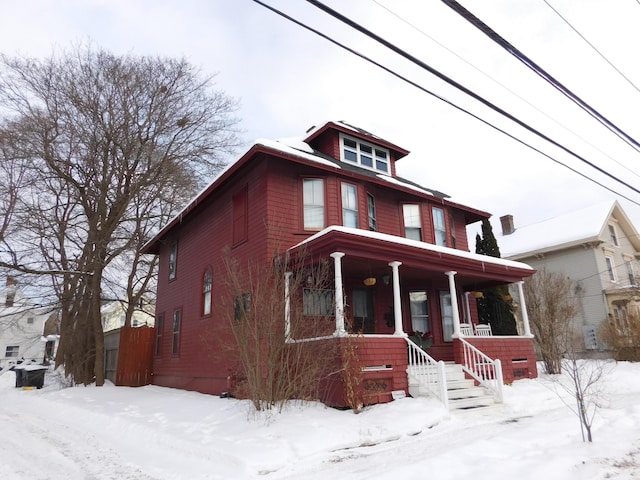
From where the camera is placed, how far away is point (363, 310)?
12117 mm

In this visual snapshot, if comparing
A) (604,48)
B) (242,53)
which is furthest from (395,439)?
(242,53)

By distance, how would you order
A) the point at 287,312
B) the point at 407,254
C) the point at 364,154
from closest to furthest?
1. the point at 287,312
2. the point at 407,254
3. the point at 364,154

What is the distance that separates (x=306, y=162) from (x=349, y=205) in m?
1.82

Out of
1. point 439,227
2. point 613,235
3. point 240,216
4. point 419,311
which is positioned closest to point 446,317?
point 419,311

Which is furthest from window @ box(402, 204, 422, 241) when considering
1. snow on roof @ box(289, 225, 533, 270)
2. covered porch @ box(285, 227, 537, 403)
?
snow on roof @ box(289, 225, 533, 270)

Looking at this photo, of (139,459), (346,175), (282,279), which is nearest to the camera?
(139,459)

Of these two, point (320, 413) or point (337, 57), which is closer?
point (337, 57)

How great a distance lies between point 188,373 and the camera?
45.2 feet

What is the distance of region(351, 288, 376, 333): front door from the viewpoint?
1195cm

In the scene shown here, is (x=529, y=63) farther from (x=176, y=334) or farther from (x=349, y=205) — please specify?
(x=176, y=334)

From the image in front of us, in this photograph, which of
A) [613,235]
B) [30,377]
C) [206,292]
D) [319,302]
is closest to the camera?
[319,302]

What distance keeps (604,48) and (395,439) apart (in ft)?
21.3

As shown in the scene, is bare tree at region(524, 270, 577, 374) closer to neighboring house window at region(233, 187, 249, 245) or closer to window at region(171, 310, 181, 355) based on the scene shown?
neighboring house window at region(233, 187, 249, 245)

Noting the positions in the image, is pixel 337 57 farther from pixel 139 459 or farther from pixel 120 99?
pixel 120 99
